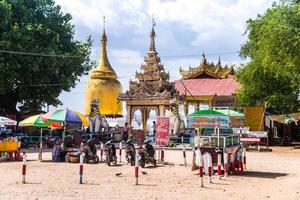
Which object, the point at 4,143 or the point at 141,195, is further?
the point at 4,143

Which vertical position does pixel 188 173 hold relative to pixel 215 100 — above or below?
below

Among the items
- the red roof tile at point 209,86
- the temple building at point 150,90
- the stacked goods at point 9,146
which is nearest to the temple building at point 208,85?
the red roof tile at point 209,86

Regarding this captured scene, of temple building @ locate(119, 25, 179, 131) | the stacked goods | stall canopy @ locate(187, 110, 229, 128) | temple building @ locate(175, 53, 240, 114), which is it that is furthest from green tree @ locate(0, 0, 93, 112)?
stall canopy @ locate(187, 110, 229, 128)

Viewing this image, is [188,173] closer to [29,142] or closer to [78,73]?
[29,142]

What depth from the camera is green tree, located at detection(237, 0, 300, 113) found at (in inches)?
982

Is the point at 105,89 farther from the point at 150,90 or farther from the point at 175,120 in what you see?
the point at 175,120

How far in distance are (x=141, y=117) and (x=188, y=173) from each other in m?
31.2

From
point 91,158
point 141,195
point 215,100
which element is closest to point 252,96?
point 215,100

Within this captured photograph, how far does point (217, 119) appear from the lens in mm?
17531

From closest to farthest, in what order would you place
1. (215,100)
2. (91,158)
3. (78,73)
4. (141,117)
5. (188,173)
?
(188,173) → (91,158) → (78,73) → (215,100) → (141,117)

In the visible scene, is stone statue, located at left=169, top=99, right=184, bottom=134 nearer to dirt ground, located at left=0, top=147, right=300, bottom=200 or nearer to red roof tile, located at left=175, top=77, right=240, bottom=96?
red roof tile, located at left=175, top=77, right=240, bottom=96

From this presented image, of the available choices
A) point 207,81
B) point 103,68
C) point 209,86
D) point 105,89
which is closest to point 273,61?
point 209,86

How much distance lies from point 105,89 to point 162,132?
38.1 meters

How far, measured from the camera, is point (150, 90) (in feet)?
138
